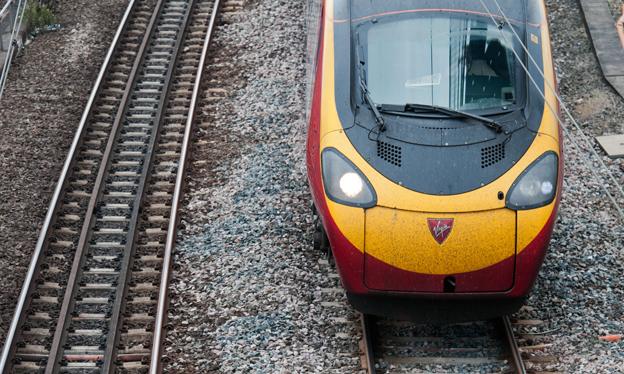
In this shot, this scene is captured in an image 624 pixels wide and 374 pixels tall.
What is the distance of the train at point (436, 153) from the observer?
27.7 ft

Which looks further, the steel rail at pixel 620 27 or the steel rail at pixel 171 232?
the steel rail at pixel 620 27

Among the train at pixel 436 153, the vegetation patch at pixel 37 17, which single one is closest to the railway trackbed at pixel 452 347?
the train at pixel 436 153

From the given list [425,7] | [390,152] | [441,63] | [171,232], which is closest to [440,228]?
[390,152]

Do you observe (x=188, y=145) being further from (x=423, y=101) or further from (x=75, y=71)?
(x=423, y=101)

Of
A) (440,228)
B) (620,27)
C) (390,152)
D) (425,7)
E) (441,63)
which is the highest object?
(425,7)

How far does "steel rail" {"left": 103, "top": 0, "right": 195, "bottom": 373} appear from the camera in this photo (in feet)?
31.9

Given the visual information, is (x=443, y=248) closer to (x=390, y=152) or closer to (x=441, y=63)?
(x=390, y=152)

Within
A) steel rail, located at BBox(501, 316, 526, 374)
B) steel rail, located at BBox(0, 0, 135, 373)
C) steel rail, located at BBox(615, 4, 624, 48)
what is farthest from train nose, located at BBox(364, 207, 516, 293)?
steel rail, located at BBox(615, 4, 624, 48)

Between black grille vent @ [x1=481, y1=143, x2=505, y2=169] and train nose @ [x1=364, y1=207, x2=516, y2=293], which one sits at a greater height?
black grille vent @ [x1=481, y1=143, x2=505, y2=169]

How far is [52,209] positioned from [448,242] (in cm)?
500

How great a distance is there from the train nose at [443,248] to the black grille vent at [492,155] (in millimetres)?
460

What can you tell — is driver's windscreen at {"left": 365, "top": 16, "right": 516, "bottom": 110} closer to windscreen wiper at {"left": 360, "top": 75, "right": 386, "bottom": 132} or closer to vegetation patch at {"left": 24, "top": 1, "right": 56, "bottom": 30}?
windscreen wiper at {"left": 360, "top": 75, "right": 386, "bottom": 132}

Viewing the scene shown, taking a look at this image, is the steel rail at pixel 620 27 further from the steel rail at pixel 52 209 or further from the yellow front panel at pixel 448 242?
the yellow front panel at pixel 448 242

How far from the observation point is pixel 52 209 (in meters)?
11.6
